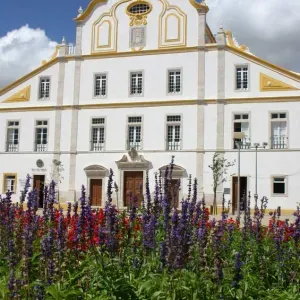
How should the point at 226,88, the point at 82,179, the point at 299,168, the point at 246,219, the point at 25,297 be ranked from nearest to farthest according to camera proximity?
the point at 25,297 → the point at 246,219 → the point at 299,168 → the point at 226,88 → the point at 82,179

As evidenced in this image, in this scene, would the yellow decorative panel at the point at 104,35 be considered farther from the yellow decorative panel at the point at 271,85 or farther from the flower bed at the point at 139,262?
the flower bed at the point at 139,262

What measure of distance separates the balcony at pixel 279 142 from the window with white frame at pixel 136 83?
794cm

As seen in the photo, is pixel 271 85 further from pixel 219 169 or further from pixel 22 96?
pixel 22 96

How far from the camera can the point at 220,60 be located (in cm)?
2555

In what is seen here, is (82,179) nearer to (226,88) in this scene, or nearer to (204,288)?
(226,88)

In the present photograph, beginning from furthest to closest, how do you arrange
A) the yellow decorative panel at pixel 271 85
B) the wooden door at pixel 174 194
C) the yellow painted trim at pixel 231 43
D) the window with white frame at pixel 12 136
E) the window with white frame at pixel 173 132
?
1. the window with white frame at pixel 12 136
2. the window with white frame at pixel 173 132
3. the yellow painted trim at pixel 231 43
4. the yellow decorative panel at pixel 271 85
5. the wooden door at pixel 174 194

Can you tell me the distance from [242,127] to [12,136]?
13.9 metres

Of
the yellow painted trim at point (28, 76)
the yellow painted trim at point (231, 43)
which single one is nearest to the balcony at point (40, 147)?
the yellow painted trim at point (28, 76)

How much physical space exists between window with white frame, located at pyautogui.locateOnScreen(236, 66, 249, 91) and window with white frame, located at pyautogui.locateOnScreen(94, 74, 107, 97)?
7684 mm

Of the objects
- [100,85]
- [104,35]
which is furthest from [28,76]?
[104,35]

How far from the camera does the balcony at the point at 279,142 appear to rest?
24.1m

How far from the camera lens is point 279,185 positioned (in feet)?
78.9

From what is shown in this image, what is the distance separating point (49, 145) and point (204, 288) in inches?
959

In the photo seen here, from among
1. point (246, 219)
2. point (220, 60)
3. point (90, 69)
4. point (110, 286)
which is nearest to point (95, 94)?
point (90, 69)
